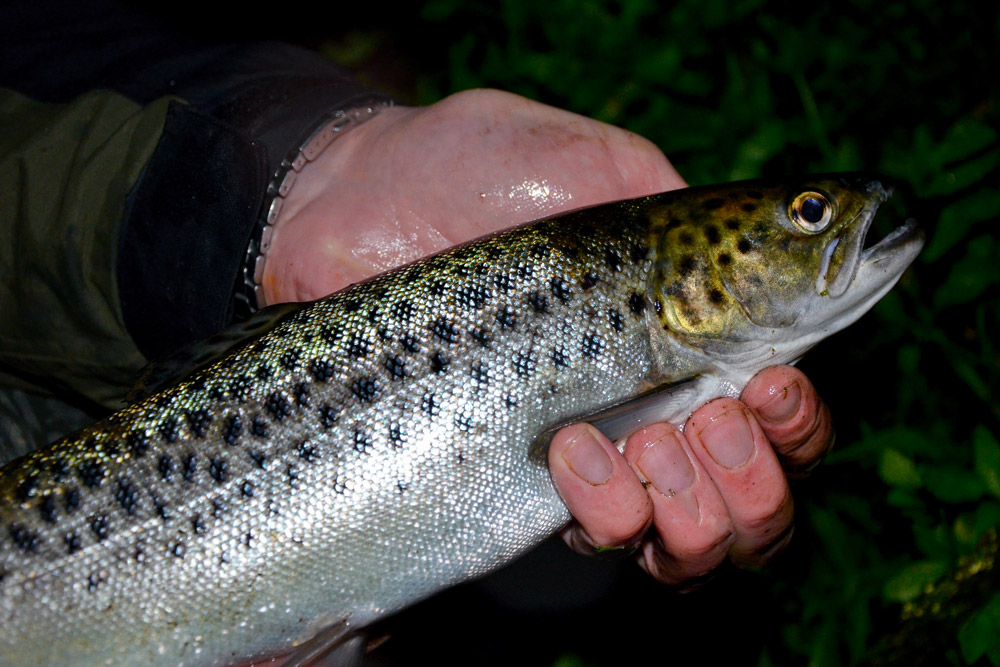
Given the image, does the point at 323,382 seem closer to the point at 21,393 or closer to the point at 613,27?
the point at 21,393

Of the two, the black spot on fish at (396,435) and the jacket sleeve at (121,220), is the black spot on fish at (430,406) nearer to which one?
the black spot on fish at (396,435)

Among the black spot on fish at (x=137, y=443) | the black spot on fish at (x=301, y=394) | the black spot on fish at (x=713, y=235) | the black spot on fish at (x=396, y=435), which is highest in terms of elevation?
the black spot on fish at (x=713, y=235)

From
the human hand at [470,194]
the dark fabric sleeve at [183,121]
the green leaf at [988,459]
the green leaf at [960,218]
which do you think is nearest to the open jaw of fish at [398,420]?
the human hand at [470,194]

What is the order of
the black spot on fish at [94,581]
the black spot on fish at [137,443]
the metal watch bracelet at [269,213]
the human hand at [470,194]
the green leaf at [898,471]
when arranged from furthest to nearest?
1. the green leaf at [898,471]
2. the metal watch bracelet at [269,213]
3. the human hand at [470,194]
4. the black spot on fish at [137,443]
5. the black spot on fish at [94,581]

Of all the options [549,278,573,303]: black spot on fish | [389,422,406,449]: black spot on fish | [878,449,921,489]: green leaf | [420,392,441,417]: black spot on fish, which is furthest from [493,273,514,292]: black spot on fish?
[878,449,921,489]: green leaf

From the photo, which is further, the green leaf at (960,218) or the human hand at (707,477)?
the green leaf at (960,218)

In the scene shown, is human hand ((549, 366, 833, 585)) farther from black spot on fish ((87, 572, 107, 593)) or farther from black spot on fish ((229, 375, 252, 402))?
black spot on fish ((87, 572, 107, 593))

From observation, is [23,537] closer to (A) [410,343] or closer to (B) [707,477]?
(A) [410,343]
